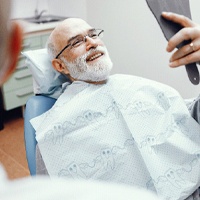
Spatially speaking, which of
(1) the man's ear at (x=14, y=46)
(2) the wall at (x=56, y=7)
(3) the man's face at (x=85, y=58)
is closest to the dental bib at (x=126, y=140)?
(3) the man's face at (x=85, y=58)

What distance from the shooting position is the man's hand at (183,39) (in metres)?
1.01

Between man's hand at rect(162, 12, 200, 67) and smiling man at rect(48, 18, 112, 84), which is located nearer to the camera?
man's hand at rect(162, 12, 200, 67)

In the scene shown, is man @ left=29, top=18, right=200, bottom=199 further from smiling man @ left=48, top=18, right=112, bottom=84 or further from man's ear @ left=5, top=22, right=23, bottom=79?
man's ear @ left=5, top=22, right=23, bottom=79

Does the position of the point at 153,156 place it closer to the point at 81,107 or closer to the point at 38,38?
the point at 81,107

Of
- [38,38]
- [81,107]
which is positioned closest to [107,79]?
[81,107]

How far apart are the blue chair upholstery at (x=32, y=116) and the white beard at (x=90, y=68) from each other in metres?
0.18

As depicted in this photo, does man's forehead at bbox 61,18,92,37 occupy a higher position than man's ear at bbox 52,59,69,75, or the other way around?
man's forehead at bbox 61,18,92,37

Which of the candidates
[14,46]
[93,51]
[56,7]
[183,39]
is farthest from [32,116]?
[56,7]

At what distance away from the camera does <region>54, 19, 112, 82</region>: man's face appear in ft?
5.40

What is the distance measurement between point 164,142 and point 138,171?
166mm

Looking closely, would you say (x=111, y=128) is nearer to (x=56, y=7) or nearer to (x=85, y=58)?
(x=85, y=58)

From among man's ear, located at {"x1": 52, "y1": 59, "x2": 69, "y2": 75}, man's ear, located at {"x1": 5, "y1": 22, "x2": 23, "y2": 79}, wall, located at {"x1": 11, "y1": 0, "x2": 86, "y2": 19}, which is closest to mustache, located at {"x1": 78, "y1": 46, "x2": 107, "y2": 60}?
man's ear, located at {"x1": 52, "y1": 59, "x2": 69, "y2": 75}

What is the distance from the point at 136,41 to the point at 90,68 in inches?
42.3

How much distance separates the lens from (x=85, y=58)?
1.67m
